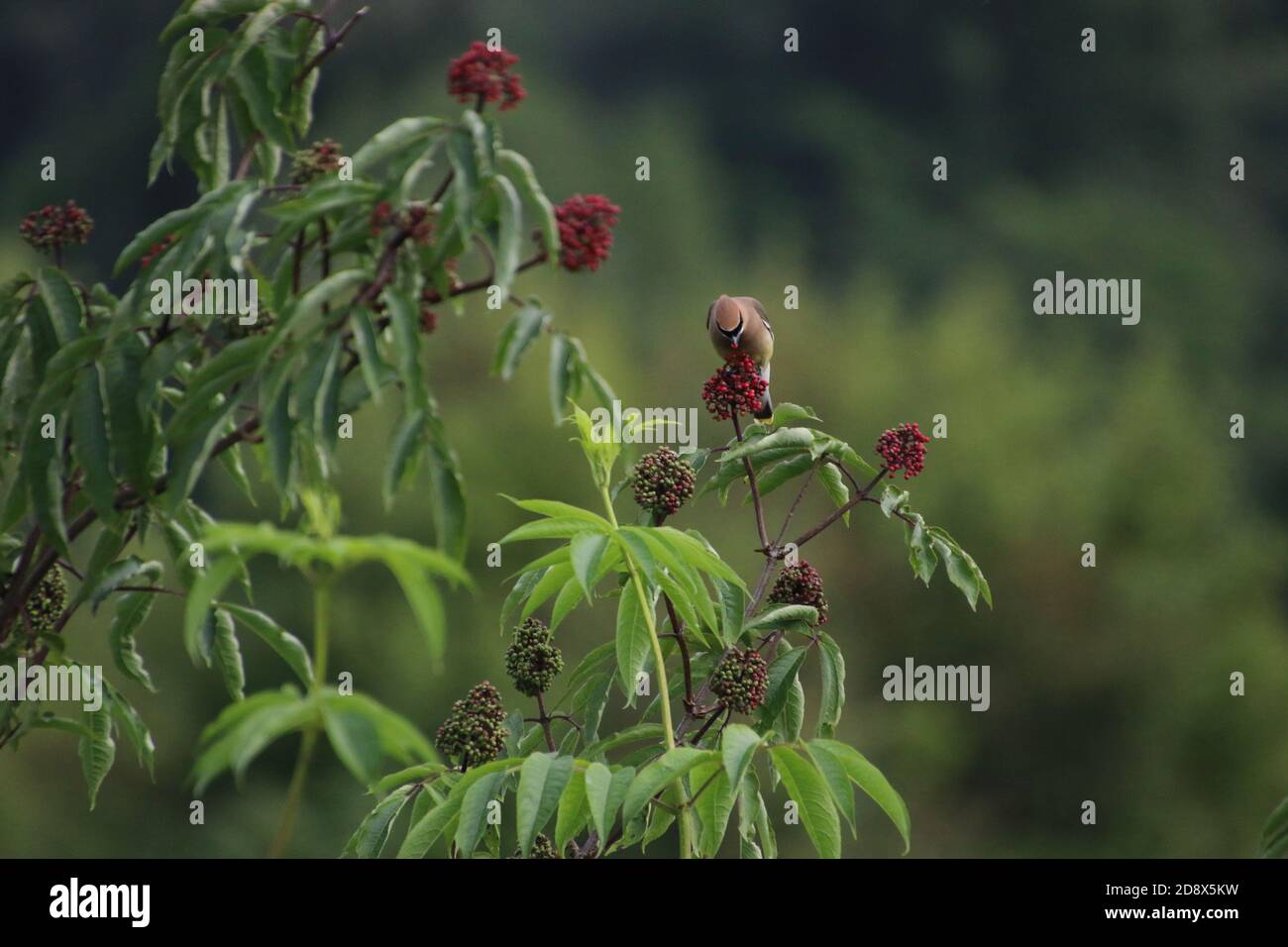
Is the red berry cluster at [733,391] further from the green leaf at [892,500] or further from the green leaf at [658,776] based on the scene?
the green leaf at [658,776]

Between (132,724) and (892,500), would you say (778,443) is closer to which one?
(892,500)

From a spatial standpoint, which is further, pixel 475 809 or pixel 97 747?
pixel 97 747

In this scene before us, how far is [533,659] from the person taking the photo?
2.16 metres

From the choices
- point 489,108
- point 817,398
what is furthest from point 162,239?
point 817,398

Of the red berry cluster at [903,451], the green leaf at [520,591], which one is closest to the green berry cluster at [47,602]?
the green leaf at [520,591]

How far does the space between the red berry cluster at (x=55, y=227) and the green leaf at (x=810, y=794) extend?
1066 millimetres

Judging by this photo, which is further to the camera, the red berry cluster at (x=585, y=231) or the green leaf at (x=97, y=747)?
the green leaf at (x=97, y=747)

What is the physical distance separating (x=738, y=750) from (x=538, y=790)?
0.76 ft

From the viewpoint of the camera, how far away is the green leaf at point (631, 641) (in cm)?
194

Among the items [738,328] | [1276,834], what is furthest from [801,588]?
[738,328]

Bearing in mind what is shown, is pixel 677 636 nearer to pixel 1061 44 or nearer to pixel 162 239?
pixel 162 239

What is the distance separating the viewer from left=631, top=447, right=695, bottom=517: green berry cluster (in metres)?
2.18

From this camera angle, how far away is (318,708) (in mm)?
1235
